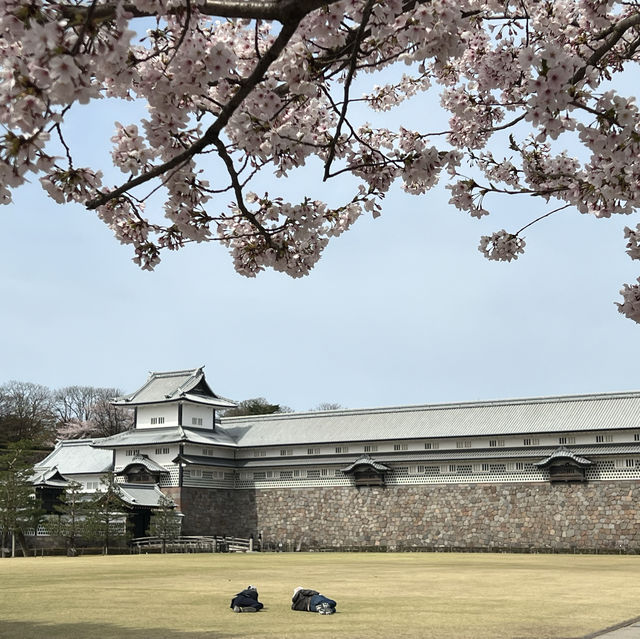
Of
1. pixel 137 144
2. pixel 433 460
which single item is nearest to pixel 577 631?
pixel 137 144

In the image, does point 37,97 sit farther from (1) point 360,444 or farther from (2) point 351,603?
(1) point 360,444

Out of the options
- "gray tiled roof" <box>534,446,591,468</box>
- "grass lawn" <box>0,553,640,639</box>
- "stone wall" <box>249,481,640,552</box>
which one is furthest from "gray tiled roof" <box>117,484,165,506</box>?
"grass lawn" <box>0,553,640,639</box>

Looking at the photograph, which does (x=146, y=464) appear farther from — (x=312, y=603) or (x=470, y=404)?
(x=312, y=603)

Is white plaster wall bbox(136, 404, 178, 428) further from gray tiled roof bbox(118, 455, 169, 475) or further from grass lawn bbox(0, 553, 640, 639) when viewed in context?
grass lawn bbox(0, 553, 640, 639)

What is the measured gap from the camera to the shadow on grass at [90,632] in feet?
30.5

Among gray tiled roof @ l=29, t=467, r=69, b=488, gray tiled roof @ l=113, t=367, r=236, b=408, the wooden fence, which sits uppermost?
gray tiled roof @ l=113, t=367, r=236, b=408

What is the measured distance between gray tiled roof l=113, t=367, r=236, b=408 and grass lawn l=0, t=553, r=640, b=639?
87.7ft

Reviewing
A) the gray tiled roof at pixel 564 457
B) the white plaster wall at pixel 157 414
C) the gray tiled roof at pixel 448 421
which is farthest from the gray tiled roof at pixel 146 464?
the gray tiled roof at pixel 564 457

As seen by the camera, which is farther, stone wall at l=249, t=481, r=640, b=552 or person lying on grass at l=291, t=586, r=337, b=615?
stone wall at l=249, t=481, r=640, b=552

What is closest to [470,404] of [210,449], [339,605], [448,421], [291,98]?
[448,421]

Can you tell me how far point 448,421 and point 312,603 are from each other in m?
32.2

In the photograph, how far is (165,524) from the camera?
3916cm

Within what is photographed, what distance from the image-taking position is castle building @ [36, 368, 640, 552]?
37969 mm

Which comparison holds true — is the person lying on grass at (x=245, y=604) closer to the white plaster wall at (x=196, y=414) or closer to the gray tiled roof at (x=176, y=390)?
the gray tiled roof at (x=176, y=390)
